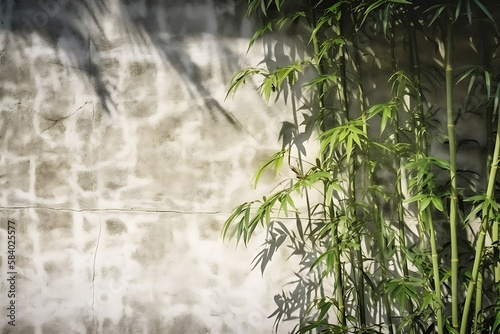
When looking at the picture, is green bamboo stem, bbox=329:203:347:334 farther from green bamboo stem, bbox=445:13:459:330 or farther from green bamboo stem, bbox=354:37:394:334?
green bamboo stem, bbox=445:13:459:330

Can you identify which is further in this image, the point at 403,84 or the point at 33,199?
the point at 33,199

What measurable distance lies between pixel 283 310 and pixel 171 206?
2.42 feet

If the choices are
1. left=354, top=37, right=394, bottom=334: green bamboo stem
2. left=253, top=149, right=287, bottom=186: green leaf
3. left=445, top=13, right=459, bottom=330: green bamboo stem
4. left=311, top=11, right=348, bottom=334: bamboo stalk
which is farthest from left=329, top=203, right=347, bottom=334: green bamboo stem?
left=445, top=13, right=459, bottom=330: green bamboo stem

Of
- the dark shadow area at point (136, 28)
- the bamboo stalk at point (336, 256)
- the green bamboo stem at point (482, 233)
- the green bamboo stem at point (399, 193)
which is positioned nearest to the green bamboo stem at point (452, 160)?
the green bamboo stem at point (482, 233)

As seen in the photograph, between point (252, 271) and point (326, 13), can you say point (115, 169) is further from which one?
point (326, 13)

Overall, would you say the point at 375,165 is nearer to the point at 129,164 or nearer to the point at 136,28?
the point at 129,164

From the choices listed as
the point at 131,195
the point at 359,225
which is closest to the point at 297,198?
the point at 359,225

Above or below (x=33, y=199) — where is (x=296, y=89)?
above

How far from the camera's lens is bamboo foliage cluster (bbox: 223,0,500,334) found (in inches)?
98.3

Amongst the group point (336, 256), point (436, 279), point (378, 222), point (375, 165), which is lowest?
point (436, 279)

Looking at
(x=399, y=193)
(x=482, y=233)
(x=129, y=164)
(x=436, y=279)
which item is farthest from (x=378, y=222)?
(x=129, y=164)

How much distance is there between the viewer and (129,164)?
2965mm

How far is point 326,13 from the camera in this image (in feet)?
8.43

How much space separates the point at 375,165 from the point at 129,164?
120cm
